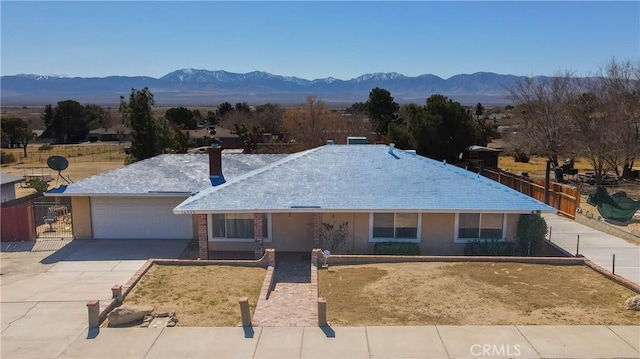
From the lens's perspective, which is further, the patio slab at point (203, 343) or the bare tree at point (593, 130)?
the bare tree at point (593, 130)

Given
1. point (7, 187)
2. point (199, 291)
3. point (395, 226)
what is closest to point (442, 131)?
point (395, 226)

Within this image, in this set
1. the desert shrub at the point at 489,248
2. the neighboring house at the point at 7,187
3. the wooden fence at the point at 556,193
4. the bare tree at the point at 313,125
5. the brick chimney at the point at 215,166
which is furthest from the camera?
the bare tree at the point at 313,125

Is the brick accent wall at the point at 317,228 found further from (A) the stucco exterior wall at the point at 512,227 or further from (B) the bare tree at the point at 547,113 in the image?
(B) the bare tree at the point at 547,113

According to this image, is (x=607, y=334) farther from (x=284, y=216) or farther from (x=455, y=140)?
(x=455, y=140)

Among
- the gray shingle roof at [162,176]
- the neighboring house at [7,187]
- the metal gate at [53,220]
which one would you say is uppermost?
the gray shingle roof at [162,176]

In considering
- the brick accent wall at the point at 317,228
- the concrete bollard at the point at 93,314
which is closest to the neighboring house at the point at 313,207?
the brick accent wall at the point at 317,228

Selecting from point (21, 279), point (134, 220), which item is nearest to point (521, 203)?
point (134, 220)

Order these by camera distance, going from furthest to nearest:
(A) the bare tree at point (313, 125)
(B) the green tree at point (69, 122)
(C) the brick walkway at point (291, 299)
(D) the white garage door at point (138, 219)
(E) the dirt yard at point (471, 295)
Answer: (B) the green tree at point (69, 122) → (A) the bare tree at point (313, 125) → (D) the white garage door at point (138, 219) → (C) the brick walkway at point (291, 299) → (E) the dirt yard at point (471, 295)
